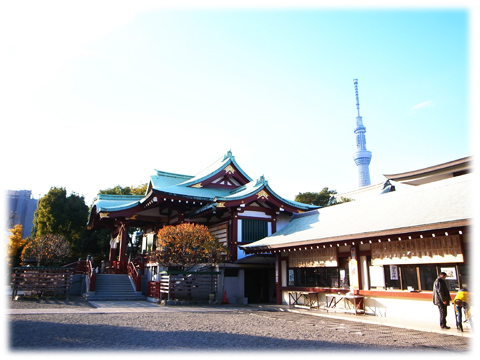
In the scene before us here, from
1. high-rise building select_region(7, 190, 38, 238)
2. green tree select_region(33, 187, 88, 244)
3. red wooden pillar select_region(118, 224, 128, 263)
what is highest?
high-rise building select_region(7, 190, 38, 238)

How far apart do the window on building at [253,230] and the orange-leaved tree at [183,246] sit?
3.80 m

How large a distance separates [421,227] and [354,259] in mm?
A: 4169

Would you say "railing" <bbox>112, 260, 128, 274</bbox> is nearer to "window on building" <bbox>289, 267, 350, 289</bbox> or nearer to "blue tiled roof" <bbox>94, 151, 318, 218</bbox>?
"blue tiled roof" <bbox>94, 151, 318, 218</bbox>

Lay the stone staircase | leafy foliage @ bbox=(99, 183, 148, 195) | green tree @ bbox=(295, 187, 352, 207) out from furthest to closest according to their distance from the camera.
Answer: green tree @ bbox=(295, 187, 352, 207), leafy foliage @ bbox=(99, 183, 148, 195), the stone staircase

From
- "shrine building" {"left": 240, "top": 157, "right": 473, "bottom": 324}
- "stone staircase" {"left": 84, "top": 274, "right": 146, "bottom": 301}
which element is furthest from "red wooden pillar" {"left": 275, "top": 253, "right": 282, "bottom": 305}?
"stone staircase" {"left": 84, "top": 274, "right": 146, "bottom": 301}

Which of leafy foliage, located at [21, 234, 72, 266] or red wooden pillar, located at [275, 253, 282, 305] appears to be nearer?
red wooden pillar, located at [275, 253, 282, 305]

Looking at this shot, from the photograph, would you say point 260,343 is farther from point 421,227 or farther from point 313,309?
point 313,309

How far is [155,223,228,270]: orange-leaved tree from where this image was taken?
65.1ft

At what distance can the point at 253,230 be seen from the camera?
2420cm

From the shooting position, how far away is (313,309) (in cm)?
1778

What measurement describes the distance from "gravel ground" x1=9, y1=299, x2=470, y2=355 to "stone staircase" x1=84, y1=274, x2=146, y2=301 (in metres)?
8.72

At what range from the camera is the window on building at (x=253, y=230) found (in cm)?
2375

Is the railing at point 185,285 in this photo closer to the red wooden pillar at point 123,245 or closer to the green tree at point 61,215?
the red wooden pillar at point 123,245

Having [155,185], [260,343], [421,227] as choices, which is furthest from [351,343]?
[155,185]
